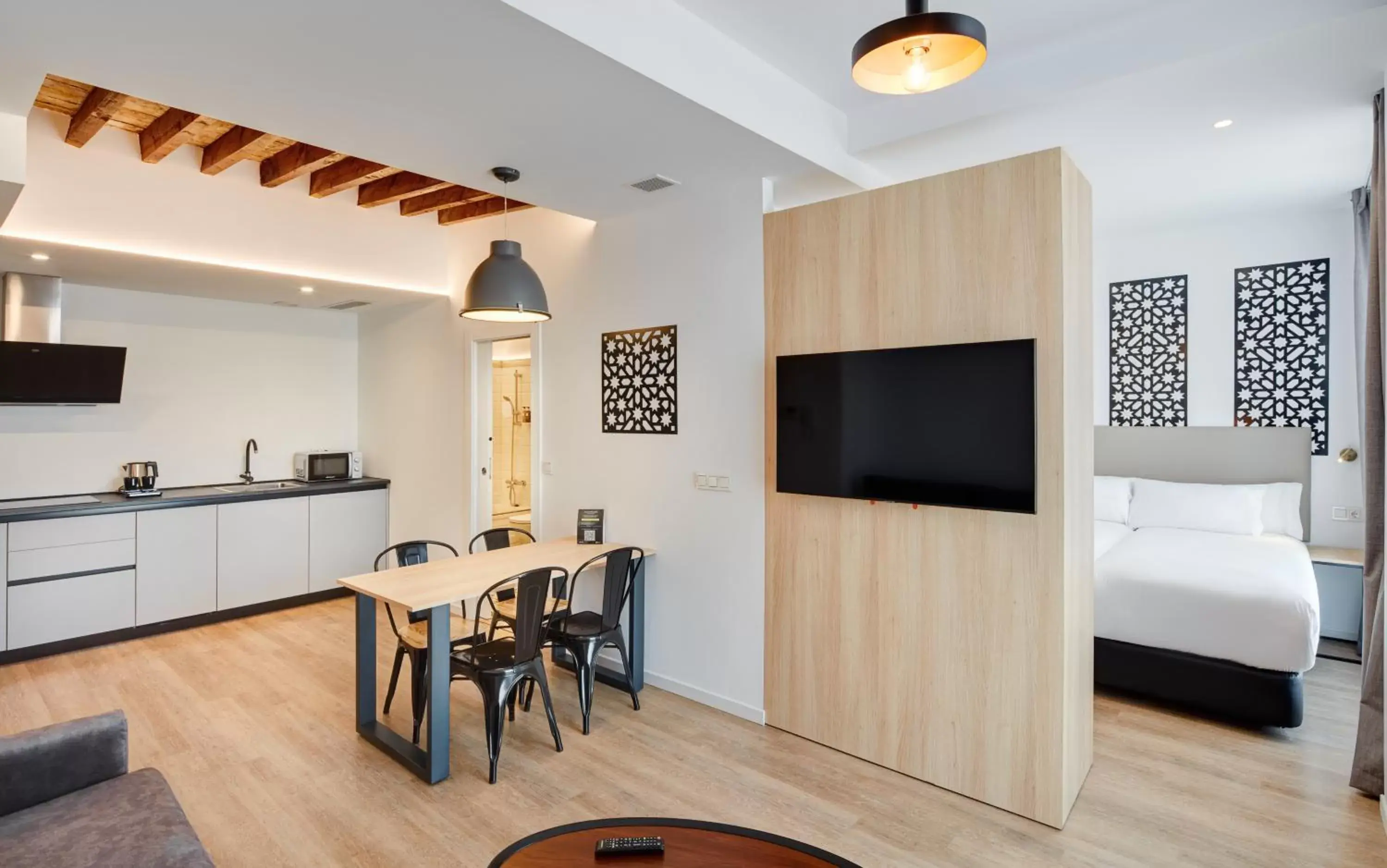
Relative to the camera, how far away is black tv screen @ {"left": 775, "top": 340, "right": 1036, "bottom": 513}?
260cm

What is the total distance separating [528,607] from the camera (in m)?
2.95

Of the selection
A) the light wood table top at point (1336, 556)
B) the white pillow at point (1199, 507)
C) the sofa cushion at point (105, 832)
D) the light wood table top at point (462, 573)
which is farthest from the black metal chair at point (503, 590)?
the light wood table top at point (1336, 556)

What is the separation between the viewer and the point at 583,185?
142 inches

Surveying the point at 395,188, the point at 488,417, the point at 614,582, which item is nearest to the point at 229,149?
the point at 395,188

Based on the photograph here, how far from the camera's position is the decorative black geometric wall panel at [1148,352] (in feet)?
17.5

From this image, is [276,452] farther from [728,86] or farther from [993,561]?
[993,561]

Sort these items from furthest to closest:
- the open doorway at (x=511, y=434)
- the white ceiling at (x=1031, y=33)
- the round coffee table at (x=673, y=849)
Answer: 1. the open doorway at (x=511, y=434)
2. the white ceiling at (x=1031, y=33)
3. the round coffee table at (x=673, y=849)

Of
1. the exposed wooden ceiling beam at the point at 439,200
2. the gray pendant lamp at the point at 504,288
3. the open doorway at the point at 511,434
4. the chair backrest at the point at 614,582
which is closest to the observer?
the gray pendant lamp at the point at 504,288

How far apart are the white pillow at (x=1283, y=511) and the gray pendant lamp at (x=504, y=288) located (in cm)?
501

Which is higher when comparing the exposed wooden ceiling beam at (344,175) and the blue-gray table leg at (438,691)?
the exposed wooden ceiling beam at (344,175)

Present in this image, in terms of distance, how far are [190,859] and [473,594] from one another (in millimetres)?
1358

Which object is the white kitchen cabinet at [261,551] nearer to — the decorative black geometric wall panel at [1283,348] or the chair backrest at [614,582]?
the chair backrest at [614,582]

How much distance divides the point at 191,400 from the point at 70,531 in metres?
1.35

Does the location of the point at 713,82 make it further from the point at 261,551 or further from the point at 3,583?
the point at 3,583
